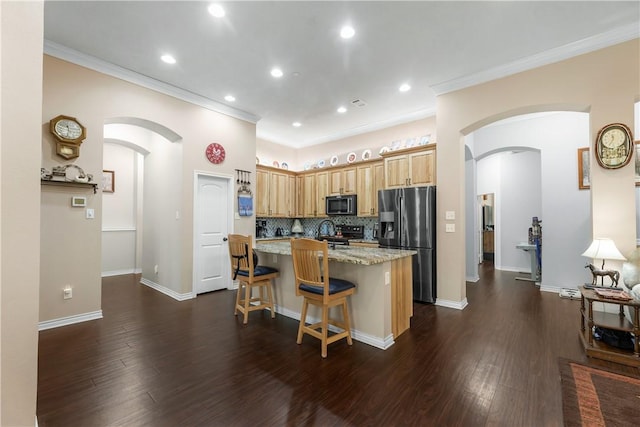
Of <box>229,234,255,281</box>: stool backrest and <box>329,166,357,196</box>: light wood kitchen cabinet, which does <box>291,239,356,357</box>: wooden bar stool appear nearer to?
<box>229,234,255,281</box>: stool backrest

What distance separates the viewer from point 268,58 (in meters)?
3.38

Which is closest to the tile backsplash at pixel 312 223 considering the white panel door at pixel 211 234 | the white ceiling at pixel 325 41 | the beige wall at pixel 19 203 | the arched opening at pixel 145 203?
the white panel door at pixel 211 234

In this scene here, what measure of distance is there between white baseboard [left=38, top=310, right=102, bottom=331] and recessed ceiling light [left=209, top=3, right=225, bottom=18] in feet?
12.2

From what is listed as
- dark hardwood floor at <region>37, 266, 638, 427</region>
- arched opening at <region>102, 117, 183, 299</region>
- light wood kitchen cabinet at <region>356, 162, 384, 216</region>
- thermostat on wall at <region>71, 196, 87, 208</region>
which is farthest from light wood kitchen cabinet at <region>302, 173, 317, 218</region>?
thermostat on wall at <region>71, 196, 87, 208</region>

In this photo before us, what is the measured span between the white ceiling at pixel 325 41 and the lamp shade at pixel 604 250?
2138 mm

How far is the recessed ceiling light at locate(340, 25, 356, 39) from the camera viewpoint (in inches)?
111

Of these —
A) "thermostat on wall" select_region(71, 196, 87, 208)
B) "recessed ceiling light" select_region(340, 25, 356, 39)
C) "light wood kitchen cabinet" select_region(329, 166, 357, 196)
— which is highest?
"recessed ceiling light" select_region(340, 25, 356, 39)

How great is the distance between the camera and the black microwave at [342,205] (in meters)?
5.61

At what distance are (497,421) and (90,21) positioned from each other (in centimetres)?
481

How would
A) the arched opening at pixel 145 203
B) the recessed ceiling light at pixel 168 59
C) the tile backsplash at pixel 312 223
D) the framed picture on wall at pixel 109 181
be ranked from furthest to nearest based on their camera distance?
the framed picture on wall at pixel 109 181
the tile backsplash at pixel 312 223
the arched opening at pixel 145 203
the recessed ceiling light at pixel 168 59

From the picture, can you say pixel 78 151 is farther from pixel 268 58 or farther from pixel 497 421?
pixel 497 421

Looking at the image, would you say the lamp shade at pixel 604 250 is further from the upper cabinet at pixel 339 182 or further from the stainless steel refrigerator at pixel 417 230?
the upper cabinet at pixel 339 182

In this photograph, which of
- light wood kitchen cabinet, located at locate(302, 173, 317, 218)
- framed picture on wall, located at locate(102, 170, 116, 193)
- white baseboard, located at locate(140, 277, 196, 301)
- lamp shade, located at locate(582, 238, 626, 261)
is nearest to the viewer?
lamp shade, located at locate(582, 238, 626, 261)

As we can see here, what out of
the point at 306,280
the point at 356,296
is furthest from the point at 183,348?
the point at 356,296
